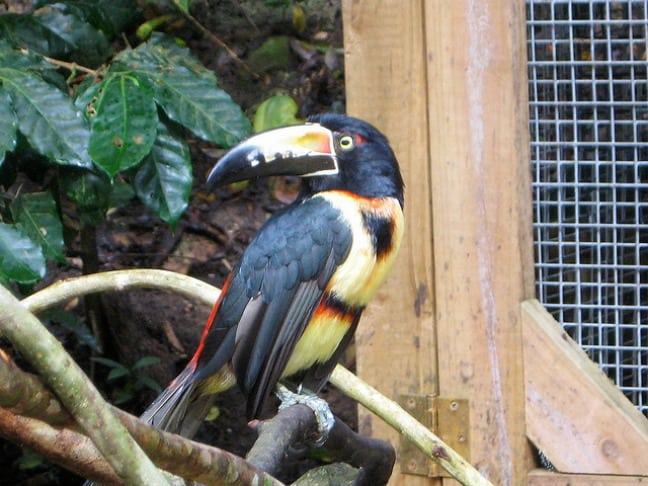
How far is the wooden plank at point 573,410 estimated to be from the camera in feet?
7.88

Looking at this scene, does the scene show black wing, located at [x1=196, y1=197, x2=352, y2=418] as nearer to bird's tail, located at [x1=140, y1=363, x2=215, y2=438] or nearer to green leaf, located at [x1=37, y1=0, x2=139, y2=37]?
bird's tail, located at [x1=140, y1=363, x2=215, y2=438]

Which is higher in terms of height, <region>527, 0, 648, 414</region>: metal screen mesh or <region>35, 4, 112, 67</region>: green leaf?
<region>35, 4, 112, 67</region>: green leaf

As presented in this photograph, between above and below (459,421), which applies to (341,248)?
above

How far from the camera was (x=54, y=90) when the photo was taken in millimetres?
2514

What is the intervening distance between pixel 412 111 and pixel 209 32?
179 cm

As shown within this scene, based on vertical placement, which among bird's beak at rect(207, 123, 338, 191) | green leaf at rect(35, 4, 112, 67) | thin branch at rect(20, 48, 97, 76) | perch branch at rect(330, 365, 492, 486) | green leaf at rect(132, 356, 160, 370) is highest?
green leaf at rect(35, 4, 112, 67)

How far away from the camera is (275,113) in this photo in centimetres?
368

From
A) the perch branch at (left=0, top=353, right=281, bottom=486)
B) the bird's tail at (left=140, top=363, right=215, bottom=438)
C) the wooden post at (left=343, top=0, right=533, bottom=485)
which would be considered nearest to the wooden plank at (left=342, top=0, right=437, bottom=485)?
the wooden post at (left=343, top=0, right=533, bottom=485)

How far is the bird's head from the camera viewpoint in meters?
2.32

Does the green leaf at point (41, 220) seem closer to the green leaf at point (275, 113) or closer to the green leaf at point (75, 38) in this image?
the green leaf at point (75, 38)

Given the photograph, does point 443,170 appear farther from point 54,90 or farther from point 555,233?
point 54,90

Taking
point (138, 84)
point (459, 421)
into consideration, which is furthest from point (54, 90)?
point (459, 421)

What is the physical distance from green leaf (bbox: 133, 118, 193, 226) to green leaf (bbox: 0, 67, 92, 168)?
22cm

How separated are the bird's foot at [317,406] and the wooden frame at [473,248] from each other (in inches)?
9.8
